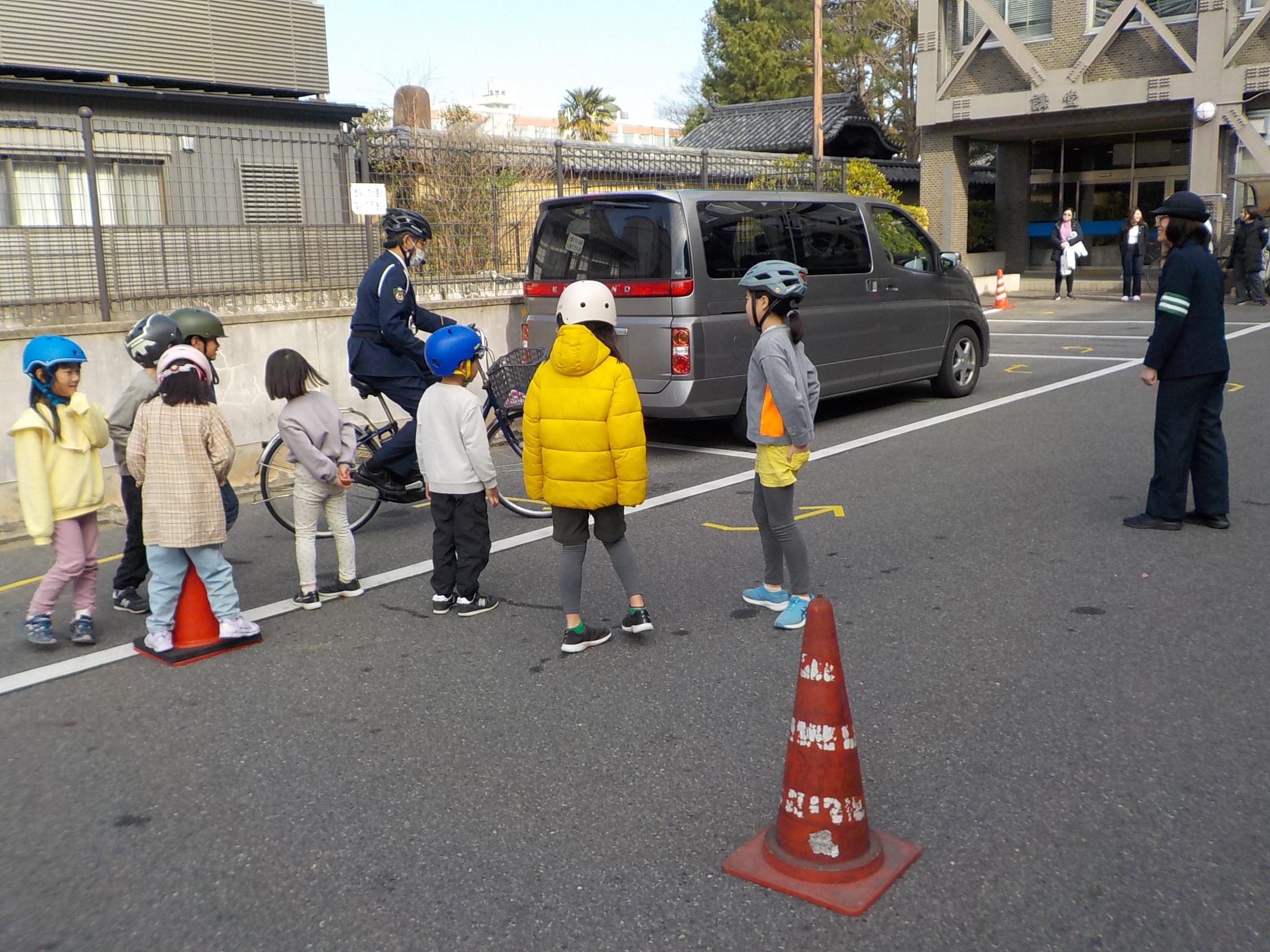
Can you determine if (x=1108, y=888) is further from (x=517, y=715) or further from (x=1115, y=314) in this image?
(x=1115, y=314)

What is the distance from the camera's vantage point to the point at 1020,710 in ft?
13.4

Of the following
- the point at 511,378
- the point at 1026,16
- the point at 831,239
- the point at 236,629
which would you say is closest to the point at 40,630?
the point at 236,629

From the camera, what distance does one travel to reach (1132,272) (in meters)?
22.9

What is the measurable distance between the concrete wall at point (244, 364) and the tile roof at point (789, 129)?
79.0 feet

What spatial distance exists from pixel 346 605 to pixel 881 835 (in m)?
3.18

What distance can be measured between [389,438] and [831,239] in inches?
177

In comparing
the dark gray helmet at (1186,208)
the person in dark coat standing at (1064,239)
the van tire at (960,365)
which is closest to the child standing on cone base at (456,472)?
the dark gray helmet at (1186,208)

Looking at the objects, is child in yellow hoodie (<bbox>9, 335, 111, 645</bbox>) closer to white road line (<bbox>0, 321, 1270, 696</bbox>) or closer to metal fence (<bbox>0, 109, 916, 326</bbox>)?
white road line (<bbox>0, 321, 1270, 696</bbox>)

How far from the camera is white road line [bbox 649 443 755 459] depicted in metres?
9.02

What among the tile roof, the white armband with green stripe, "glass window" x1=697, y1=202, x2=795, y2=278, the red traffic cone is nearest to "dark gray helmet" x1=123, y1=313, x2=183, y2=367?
the red traffic cone

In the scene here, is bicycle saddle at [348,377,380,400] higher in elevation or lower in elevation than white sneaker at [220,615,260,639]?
higher

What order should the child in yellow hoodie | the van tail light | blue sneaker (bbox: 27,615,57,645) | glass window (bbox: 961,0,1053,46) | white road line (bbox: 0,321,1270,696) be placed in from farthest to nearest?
1. glass window (bbox: 961,0,1053,46)
2. the van tail light
3. blue sneaker (bbox: 27,615,57,645)
4. the child in yellow hoodie
5. white road line (bbox: 0,321,1270,696)

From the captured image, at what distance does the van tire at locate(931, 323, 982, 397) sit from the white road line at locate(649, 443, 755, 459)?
3036mm

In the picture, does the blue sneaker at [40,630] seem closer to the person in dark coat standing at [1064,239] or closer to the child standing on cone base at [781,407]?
the child standing on cone base at [781,407]
